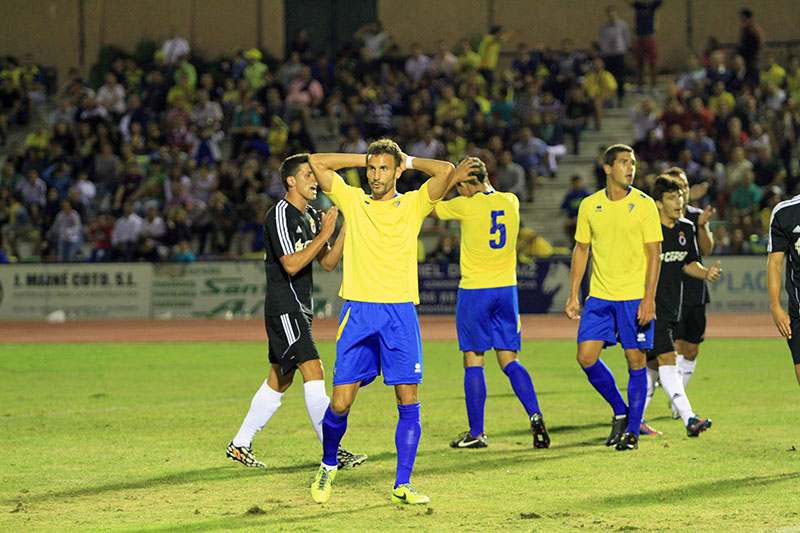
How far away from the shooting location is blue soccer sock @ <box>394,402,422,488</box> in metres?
7.14

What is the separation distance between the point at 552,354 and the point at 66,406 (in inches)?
320

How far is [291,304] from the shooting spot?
27.4 ft

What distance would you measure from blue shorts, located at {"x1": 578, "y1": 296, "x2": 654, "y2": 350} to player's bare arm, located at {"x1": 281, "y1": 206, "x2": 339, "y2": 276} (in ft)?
7.78

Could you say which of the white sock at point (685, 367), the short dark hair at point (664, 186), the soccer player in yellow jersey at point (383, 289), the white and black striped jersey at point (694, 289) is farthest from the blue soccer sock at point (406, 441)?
the white sock at point (685, 367)

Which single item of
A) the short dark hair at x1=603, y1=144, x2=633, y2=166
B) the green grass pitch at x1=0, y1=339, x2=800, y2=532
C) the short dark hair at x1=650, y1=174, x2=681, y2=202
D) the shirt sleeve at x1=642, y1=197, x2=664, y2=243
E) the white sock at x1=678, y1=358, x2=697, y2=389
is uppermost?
the short dark hair at x1=603, y1=144, x2=633, y2=166

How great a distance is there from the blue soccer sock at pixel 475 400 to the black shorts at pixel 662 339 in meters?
1.72

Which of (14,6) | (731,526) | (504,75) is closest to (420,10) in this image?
(504,75)

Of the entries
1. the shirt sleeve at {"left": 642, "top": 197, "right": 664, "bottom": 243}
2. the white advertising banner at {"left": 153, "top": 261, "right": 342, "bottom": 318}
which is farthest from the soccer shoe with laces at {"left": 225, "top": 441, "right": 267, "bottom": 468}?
the white advertising banner at {"left": 153, "top": 261, "right": 342, "bottom": 318}

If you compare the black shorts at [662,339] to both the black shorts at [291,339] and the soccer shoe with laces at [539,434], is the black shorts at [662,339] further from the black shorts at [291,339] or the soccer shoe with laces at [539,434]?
the black shorts at [291,339]

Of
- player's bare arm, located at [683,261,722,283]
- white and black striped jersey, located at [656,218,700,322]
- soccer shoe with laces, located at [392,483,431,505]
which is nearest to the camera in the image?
soccer shoe with laces, located at [392,483,431,505]

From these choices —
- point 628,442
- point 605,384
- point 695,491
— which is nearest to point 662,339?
point 605,384

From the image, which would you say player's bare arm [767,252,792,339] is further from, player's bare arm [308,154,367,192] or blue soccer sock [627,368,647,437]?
player's bare arm [308,154,367,192]

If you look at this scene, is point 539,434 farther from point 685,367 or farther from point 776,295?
point 685,367

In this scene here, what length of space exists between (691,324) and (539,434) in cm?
269
